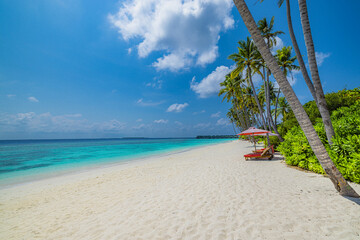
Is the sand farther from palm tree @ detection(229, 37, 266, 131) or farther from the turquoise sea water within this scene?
palm tree @ detection(229, 37, 266, 131)

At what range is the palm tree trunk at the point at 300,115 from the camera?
3467mm

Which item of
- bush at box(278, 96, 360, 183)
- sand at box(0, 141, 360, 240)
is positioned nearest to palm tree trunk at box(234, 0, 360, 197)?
sand at box(0, 141, 360, 240)

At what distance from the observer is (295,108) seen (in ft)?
11.5

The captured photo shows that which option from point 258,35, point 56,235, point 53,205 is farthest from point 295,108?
point 53,205

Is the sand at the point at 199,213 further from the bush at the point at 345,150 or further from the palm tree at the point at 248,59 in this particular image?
the palm tree at the point at 248,59

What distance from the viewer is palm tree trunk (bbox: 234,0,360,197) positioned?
3.47 m

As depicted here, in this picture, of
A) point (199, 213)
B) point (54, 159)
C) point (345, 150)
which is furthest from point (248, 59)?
point (54, 159)

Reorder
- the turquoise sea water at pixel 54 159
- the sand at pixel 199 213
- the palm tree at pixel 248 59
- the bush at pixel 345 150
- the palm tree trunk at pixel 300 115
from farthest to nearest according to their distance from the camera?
1. the palm tree at pixel 248 59
2. the turquoise sea water at pixel 54 159
3. the bush at pixel 345 150
4. the palm tree trunk at pixel 300 115
5. the sand at pixel 199 213

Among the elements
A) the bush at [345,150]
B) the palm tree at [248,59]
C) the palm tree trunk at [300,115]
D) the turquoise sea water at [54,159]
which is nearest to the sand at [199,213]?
the bush at [345,150]

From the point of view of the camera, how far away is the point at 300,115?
3502 millimetres

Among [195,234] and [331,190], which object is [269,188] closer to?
[331,190]

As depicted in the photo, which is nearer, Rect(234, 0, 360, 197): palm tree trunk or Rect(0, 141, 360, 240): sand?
Rect(0, 141, 360, 240): sand

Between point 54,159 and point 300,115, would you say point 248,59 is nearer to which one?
point 300,115

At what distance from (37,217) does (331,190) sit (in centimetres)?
900
